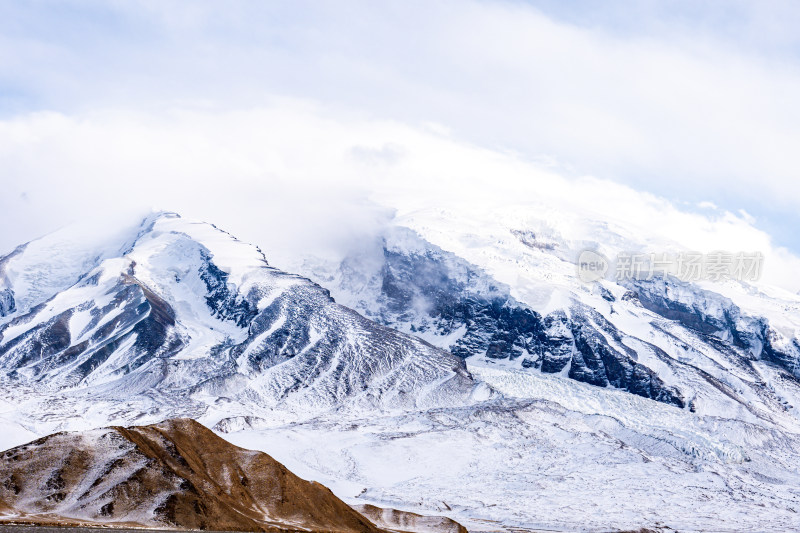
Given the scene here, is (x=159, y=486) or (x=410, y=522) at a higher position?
(x=159, y=486)

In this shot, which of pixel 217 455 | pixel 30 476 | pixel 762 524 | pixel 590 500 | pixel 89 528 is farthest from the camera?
pixel 590 500

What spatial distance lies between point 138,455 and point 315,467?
312 ft

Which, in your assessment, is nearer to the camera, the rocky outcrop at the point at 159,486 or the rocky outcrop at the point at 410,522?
the rocky outcrop at the point at 159,486

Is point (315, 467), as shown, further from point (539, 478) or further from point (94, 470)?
point (94, 470)

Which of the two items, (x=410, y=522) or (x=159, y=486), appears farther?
(x=410, y=522)

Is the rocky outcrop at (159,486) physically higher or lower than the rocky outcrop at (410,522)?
higher

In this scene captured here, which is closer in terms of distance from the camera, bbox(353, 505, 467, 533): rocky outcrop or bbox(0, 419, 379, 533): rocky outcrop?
bbox(0, 419, 379, 533): rocky outcrop

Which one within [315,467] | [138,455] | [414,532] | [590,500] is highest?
[138,455]

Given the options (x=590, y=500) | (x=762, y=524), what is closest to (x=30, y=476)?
(x=590, y=500)

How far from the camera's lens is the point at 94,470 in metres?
98.7

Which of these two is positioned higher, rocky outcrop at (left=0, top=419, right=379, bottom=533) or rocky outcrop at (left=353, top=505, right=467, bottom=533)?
rocky outcrop at (left=0, top=419, right=379, bottom=533)

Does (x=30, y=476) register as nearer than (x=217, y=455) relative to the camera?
Yes

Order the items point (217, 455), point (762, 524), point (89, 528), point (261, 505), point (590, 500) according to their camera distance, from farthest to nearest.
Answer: point (590, 500) < point (762, 524) < point (217, 455) < point (261, 505) < point (89, 528)

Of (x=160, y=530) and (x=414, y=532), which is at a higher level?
(x=160, y=530)
